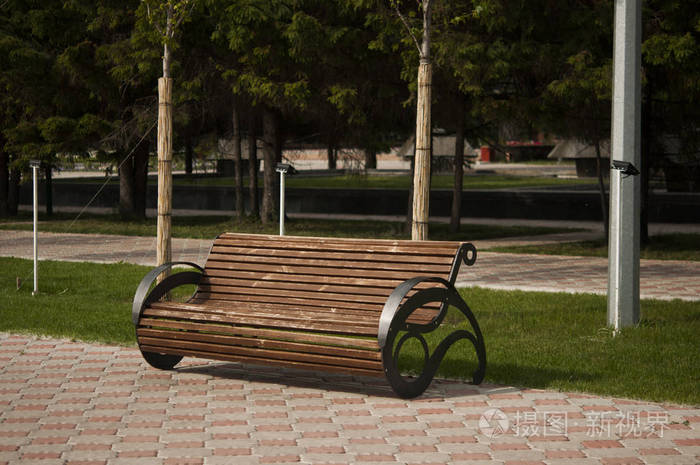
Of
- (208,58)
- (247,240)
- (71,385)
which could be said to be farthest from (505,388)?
(208,58)

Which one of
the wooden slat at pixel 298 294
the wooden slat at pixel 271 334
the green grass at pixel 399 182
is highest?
the green grass at pixel 399 182

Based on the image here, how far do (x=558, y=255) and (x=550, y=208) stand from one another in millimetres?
9262

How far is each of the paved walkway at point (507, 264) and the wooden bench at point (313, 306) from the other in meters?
5.26

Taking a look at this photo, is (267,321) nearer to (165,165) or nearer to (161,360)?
(161,360)

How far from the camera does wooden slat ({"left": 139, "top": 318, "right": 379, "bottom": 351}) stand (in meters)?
6.77

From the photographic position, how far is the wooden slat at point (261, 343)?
6750 millimetres

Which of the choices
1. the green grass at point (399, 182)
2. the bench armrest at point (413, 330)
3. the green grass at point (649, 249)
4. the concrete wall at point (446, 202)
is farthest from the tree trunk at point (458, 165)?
the green grass at point (399, 182)

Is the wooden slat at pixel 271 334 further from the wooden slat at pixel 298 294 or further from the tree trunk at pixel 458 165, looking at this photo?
the tree trunk at pixel 458 165

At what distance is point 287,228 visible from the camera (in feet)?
75.8

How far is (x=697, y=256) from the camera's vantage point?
17062 millimetres

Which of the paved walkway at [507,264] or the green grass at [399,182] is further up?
the green grass at [399,182]

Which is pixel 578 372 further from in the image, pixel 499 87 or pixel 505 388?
pixel 499 87

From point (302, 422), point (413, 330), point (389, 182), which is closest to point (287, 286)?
point (413, 330)

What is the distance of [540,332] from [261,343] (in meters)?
3.32
